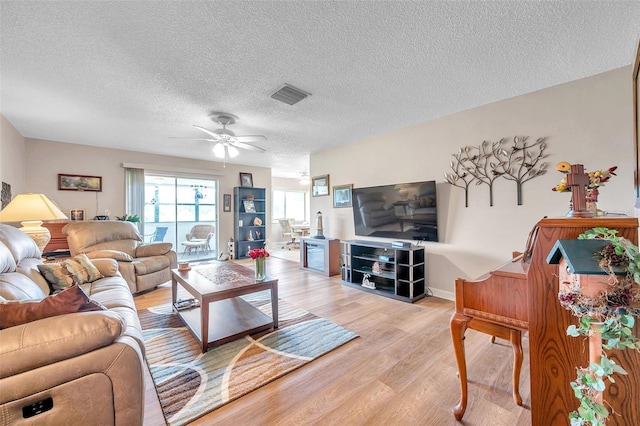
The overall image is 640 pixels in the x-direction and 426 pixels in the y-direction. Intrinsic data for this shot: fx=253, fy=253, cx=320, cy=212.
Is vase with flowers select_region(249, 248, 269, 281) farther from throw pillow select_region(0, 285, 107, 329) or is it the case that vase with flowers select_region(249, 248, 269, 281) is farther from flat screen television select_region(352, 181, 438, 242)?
flat screen television select_region(352, 181, 438, 242)

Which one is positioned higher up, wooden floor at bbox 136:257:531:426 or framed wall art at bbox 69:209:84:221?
framed wall art at bbox 69:209:84:221

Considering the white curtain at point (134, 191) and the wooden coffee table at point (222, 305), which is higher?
the white curtain at point (134, 191)

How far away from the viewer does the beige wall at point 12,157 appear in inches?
126

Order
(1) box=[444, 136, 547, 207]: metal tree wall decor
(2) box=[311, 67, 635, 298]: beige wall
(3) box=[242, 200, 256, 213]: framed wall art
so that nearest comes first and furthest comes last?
(2) box=[311, 67, 635, 298]: beige wall, (1) box=[444, 136, 547, 207]: metal tree wall decor, (3) box=[242, 200, 256, 213]: framed wall art

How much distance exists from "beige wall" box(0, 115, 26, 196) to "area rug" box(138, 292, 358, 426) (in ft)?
9.39

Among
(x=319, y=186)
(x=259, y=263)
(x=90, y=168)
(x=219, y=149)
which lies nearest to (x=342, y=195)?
(x=319, y=186)

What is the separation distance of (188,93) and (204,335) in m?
2.35

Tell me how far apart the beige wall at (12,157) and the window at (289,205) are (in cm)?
589

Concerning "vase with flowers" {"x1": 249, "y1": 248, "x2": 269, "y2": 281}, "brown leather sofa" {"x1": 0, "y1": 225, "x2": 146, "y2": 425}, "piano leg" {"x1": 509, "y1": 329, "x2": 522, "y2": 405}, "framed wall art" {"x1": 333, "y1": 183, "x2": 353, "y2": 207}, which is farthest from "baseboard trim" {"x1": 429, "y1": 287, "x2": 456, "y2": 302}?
"brown leather sofa" {"x1": 0, "y1": 225, "x2": 146, "y2": 425}

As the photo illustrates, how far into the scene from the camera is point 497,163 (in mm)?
2893

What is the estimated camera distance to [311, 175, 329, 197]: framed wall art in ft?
16.5

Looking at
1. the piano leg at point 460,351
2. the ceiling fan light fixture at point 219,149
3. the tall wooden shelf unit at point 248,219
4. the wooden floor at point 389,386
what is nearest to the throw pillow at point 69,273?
the wooden floor at point 389,386

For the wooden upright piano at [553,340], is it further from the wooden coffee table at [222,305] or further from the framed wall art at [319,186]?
the framed wall art at [319,186]

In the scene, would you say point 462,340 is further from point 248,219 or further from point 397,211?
point 248,219
